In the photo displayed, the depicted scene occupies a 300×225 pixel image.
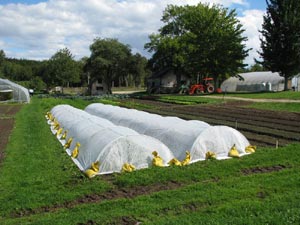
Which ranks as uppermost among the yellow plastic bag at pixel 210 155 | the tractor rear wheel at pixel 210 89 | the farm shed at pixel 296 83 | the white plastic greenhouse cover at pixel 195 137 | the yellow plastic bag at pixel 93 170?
the farm shed at pixel 296 83

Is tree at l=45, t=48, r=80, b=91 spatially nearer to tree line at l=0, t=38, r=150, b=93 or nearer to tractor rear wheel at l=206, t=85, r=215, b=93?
tree line at l=0, t=38, r=150, b=93

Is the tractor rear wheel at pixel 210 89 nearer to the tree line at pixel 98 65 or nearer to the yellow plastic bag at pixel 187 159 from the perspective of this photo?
the tree line at pixel 98 65

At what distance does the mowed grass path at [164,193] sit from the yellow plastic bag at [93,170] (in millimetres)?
165

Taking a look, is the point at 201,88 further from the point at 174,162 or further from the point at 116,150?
the point at 116,150

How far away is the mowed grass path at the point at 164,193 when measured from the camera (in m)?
5.39

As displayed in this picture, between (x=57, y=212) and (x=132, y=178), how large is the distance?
2173 millimetres

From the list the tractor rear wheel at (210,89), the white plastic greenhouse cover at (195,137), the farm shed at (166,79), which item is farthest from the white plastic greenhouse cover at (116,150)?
the farm shed at (166,79)

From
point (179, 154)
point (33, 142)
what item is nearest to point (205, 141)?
point (179, 154)

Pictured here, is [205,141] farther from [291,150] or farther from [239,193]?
[239,193]

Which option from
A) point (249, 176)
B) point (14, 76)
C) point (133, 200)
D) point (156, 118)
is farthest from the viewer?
point (14, 76)

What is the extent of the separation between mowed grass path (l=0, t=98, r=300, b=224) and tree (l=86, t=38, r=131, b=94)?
52.1 meters

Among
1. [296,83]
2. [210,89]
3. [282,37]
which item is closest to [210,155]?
[282,37]

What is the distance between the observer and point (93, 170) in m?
8.33

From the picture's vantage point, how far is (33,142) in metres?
12.7
